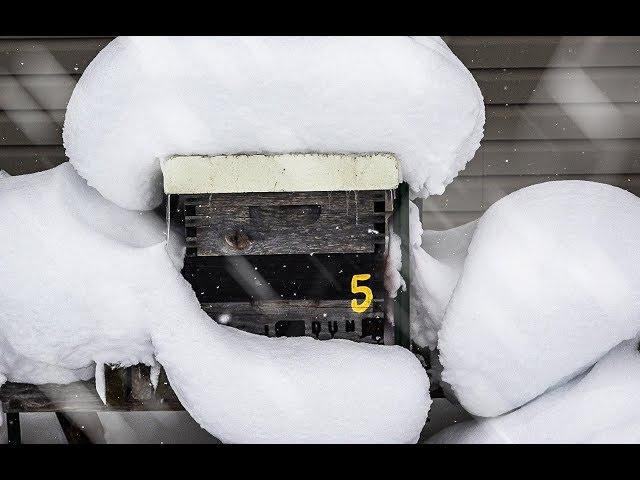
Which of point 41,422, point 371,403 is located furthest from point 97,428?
point 371,403

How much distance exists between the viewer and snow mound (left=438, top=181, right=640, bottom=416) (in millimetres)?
1513

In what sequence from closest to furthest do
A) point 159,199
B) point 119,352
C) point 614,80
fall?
point 119,352
point 159,199
point 614,80

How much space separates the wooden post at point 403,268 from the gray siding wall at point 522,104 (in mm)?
1307

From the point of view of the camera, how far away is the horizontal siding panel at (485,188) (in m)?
2.83

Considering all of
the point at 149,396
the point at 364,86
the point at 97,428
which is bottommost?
the point at 97,428

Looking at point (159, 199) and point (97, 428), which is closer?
point (159, 199)

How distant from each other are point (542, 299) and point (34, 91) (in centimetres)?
206

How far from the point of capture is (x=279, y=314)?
5.30 feet

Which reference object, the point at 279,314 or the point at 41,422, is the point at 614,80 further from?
the point at 41,422

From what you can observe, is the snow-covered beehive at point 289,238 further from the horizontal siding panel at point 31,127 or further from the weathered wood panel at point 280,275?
the horizontal siding panel at point 31,127

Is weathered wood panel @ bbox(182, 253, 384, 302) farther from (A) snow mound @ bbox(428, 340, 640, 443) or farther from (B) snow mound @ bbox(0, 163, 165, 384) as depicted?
(A) snow mound @ bbox(428, 340, 640, 443)

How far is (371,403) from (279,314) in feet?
0.95

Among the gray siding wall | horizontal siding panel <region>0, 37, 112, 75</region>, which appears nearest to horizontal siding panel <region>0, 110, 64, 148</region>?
the gray siding wall

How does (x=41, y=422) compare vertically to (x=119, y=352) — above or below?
below
